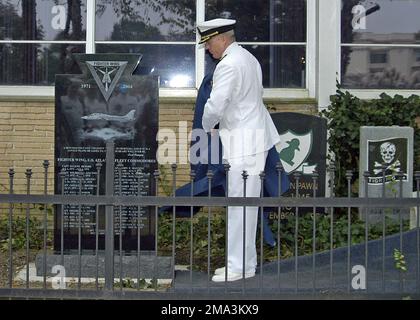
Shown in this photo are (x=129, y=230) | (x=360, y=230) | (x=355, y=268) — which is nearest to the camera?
(x=355, y=268)

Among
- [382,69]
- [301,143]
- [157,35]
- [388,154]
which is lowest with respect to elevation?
[388,154]

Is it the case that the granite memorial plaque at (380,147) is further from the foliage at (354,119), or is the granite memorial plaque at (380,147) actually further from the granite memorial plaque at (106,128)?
the granite memorial plaque at (106,128)

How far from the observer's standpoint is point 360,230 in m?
7.11

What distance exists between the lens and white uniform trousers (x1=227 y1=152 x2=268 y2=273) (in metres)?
6.08

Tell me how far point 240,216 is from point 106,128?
4.69ft

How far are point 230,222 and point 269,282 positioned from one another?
0.60 metres

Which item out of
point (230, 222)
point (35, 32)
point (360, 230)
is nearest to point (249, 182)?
point (230, 222)

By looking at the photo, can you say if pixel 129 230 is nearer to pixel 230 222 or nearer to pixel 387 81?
pixel 230 222

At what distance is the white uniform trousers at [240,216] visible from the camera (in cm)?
608

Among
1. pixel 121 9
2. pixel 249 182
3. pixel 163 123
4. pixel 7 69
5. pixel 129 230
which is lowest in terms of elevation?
pixel 129 230

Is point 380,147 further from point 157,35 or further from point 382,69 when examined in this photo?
point 157,35

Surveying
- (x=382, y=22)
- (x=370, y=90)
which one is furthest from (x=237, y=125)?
(x=382, y=22)

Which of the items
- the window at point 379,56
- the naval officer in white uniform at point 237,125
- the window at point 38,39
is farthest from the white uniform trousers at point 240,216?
→ the window at point 38,39

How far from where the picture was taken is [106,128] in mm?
6414
